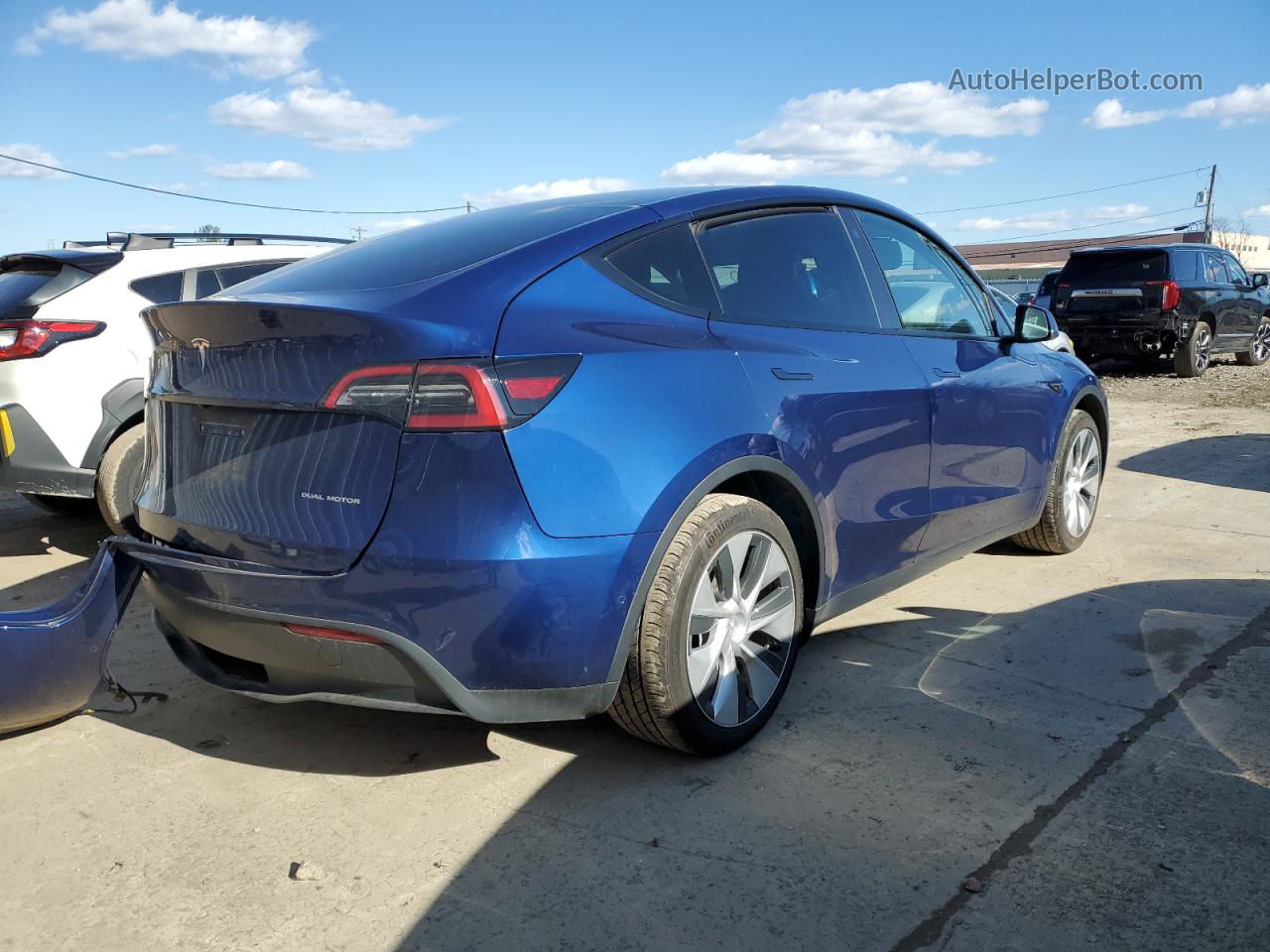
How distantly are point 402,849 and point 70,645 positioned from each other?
3.72 ft

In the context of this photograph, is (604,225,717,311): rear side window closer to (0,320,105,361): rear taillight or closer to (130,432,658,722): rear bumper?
(130,432,658,722): rear bumper

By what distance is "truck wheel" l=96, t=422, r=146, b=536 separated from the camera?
201 inches

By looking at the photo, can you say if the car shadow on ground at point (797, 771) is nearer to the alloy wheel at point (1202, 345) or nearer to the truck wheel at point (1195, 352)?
the truck wheel at point (1195, 352)

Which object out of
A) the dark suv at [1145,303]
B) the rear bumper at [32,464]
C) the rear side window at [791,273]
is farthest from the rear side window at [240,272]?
the dark suv at [1145,303]

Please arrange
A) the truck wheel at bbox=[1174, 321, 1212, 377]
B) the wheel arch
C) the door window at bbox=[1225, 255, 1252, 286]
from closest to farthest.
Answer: the wheel arch → the truck wheel at bbox=[1174, 321, 1212, 377] → the door window at bbox=[1225, 255, 1252, 286]

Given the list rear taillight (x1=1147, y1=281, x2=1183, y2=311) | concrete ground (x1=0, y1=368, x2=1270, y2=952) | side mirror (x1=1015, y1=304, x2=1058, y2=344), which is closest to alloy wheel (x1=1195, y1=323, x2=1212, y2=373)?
rear taillight (x1=1147, y1=281, x2=1183, y2=311)

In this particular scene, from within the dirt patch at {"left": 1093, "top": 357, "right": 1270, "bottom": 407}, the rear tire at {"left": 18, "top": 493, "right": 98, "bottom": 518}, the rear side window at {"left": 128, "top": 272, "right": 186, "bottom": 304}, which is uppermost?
the rear side window at {"left": 128, "top": 272, "right": 186, "bottom": 304}

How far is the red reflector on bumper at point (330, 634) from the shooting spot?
2576mm

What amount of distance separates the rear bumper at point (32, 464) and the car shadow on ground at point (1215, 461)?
6.66 m

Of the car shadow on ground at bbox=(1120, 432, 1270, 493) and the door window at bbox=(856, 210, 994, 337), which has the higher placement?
the door window at bbox=(856, 210, 994, 337)

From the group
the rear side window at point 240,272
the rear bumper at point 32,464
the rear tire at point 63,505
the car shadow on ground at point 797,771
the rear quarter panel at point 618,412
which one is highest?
the rear side window at point 240,272

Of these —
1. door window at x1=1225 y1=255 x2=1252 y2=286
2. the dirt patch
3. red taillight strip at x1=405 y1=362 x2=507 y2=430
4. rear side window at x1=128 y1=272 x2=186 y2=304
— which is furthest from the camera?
door window at x1=1225 y1=255 x2=1252 y2=286

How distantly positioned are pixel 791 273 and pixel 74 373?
353 cm

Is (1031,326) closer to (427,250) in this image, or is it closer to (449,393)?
(427,250)
